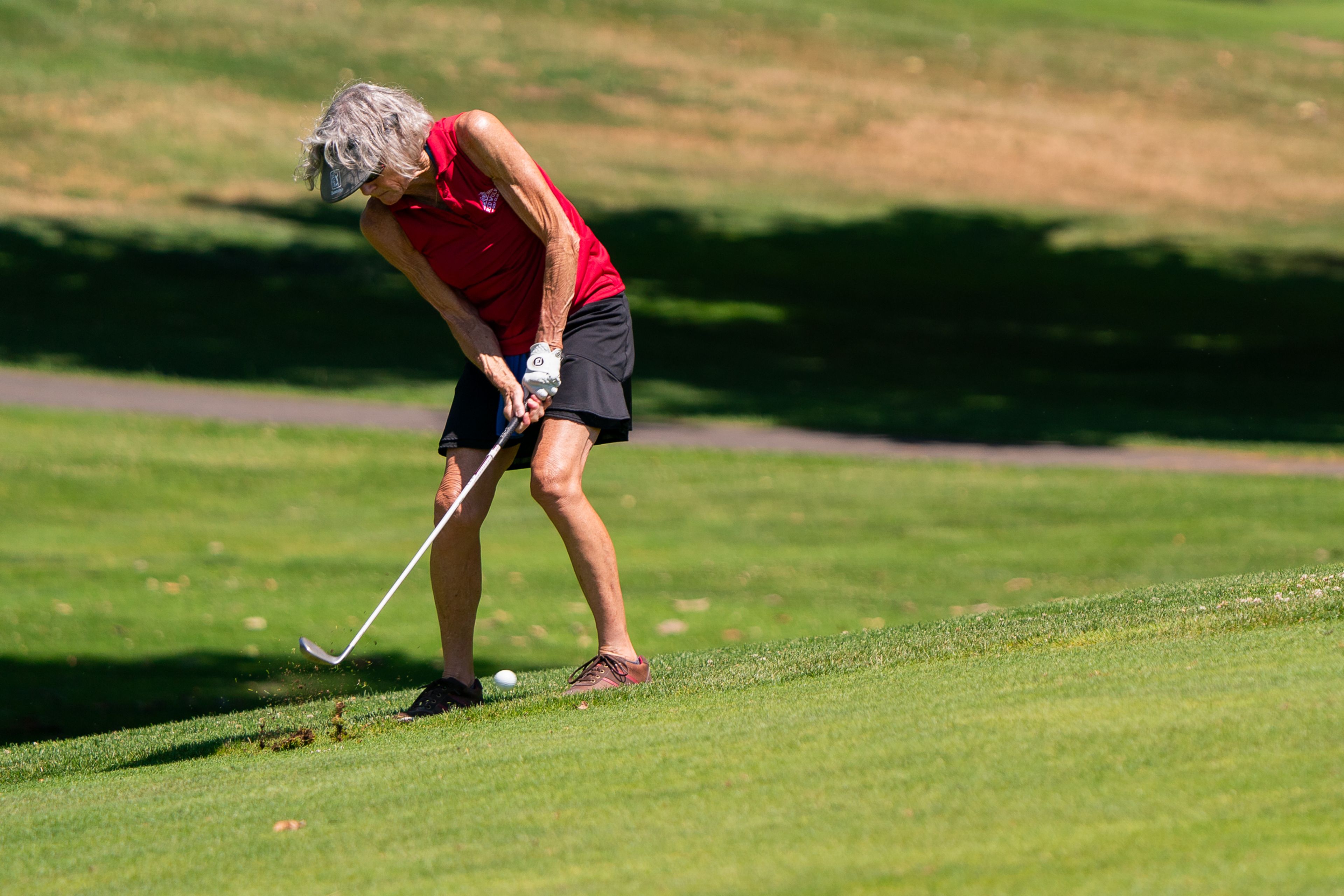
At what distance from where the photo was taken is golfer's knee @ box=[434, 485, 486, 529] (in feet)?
17.9

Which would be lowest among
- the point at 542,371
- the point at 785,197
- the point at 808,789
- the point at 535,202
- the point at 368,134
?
the point at 808,789

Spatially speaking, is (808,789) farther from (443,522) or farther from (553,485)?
(443,522)

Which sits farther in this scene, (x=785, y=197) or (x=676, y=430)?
(x=785, y=197)

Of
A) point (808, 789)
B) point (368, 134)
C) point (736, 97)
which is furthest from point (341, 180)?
point (736, 97)

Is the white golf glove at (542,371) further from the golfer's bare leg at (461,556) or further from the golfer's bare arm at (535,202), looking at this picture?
the golfer's bare leg at (461,556)

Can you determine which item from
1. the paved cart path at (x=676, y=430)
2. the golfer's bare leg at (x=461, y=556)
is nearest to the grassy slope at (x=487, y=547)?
the paved cart path at (x=676, y=430)

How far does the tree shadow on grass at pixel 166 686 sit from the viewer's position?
754 centimetres

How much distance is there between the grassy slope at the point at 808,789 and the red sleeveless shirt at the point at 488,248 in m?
1.33

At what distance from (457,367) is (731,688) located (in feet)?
43.3

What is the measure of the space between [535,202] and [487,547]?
20.9ft

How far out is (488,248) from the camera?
541cm

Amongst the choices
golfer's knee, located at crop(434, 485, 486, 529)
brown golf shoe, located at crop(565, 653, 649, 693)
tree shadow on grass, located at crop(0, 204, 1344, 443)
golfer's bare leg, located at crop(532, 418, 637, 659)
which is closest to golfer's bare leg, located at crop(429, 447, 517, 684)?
golfer's knee, located at crop(434, 485, 486, 529)

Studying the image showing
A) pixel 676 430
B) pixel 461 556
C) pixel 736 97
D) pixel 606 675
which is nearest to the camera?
pixel 606 675

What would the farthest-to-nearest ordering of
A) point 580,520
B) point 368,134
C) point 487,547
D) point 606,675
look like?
point 487,547
point 606,675
point 580,520
point 368,134
